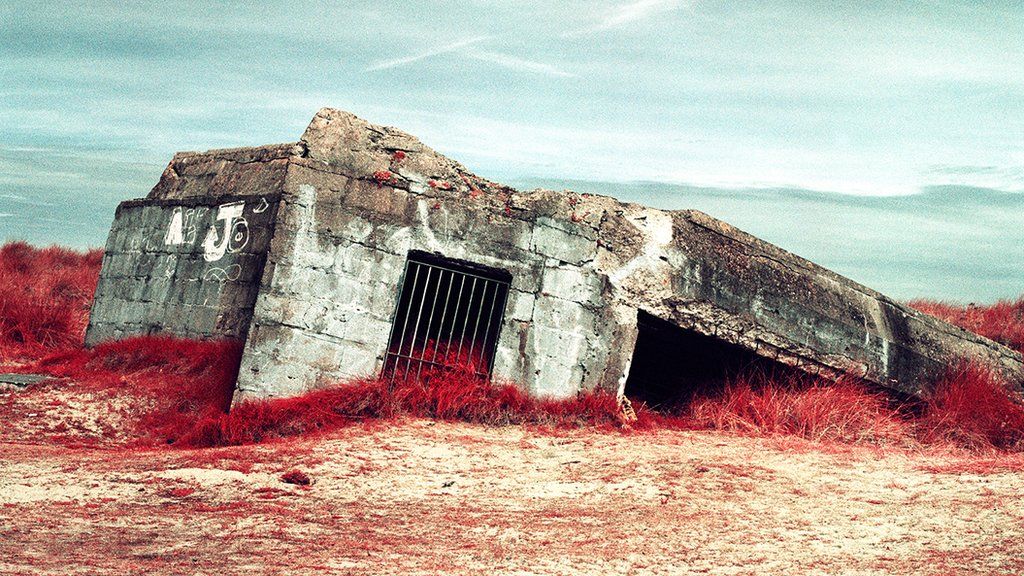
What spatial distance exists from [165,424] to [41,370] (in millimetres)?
2582

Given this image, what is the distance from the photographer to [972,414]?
9555mm

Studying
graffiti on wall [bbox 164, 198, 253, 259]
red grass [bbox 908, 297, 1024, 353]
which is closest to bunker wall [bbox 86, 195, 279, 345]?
graffiti on wall [bbox 164, 198, 253, 259]

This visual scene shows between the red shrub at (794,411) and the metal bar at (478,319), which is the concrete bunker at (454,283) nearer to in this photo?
the metal bar at (478,319)

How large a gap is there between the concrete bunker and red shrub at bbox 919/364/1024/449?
0.79 feet

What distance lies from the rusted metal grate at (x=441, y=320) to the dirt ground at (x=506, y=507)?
62 cm

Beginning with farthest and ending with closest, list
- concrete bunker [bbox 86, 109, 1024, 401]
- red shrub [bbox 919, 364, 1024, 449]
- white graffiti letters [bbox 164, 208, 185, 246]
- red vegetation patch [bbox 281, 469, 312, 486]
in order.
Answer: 1. white graffiti letters [bbox 164, 208, 185, 246]
2. red shrub [bbox 919, 364, 1024, 449]
3. concrete bunker [bbox 86, 109, 1024, 401]
4. red vegetation patch [bbox 281, 469, 312, 486]

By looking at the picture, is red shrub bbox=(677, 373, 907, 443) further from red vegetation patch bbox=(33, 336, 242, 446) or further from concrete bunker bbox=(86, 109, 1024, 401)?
red vegetation patch bbox=(33, 336, 242, 446)

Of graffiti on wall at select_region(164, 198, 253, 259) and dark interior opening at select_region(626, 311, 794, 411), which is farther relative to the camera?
dark interior opening at select_region(626, 311, 794, 411)

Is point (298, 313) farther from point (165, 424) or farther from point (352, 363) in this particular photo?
point (165, 424)

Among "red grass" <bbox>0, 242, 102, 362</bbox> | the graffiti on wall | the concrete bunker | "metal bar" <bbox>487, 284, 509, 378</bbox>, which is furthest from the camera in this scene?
"red grass" <bbox>0, 242, 102, 362</bbox>

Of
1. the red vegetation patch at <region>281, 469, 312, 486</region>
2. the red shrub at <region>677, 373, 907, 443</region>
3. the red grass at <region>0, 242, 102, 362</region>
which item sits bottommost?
the red vegetation patch at <region>281, 469, 312, 486</region>

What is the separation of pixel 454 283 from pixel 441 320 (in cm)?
49

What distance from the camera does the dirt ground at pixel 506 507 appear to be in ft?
15.4

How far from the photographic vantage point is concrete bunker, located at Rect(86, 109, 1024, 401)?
7980 mm
